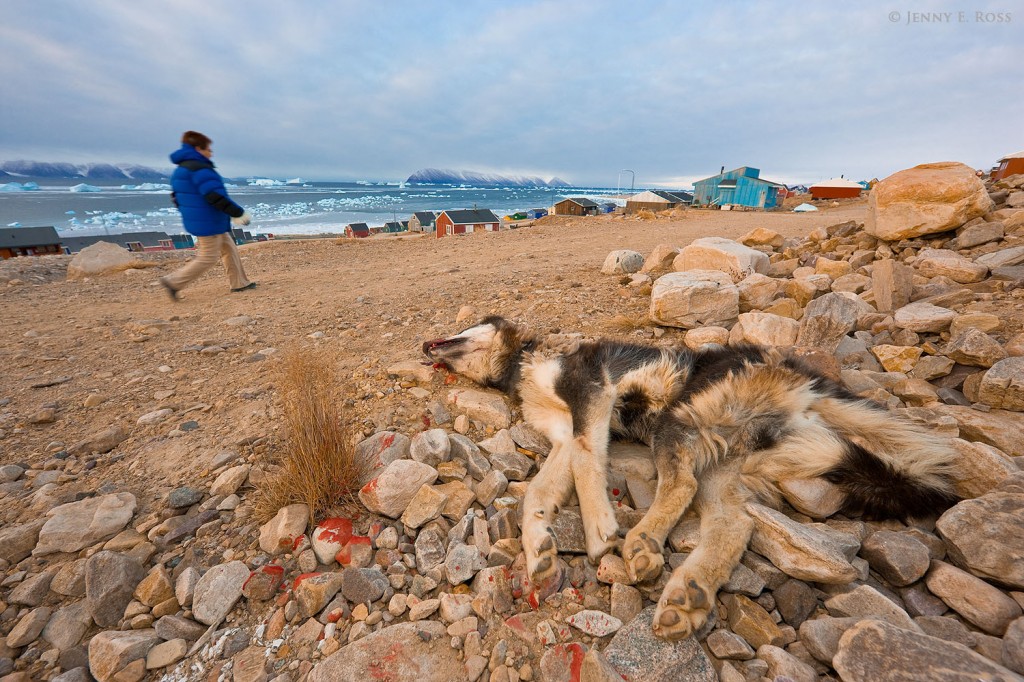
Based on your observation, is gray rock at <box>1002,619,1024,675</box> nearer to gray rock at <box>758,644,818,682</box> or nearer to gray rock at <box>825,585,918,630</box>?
gray rock at <box>825,585,918,630</box>

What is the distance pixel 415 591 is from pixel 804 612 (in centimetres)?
158

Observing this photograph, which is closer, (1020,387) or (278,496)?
(278,496)

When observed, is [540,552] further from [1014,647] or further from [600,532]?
[1014,647]

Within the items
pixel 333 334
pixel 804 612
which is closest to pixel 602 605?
pixel 804 612

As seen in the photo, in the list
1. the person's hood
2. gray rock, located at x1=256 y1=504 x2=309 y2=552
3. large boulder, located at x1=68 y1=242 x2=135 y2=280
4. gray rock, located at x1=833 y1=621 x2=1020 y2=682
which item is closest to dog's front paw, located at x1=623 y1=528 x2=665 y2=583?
gray rock, located at x1=833 y1=621 x2=1020 y2=682

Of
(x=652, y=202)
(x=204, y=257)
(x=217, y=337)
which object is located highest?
(x=652, y=202)

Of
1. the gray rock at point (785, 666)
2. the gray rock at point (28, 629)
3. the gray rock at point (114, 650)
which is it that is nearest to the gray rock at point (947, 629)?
the gray rock at point (785, 666)

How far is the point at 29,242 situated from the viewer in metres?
29.8

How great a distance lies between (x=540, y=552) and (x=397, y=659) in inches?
27.3

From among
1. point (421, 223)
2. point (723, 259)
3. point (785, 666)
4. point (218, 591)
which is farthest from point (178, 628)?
point (421, 223)

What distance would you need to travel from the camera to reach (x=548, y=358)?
357cm

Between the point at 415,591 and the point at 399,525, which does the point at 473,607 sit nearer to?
the point at 415,591

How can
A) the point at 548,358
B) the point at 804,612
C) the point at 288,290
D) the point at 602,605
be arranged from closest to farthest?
1. the point at 804,612
2. the point at 602,605
3. the point at 548,358
4. the point at 288,290

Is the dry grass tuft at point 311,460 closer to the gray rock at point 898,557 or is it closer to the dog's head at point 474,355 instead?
the dog's head at point 474,355
